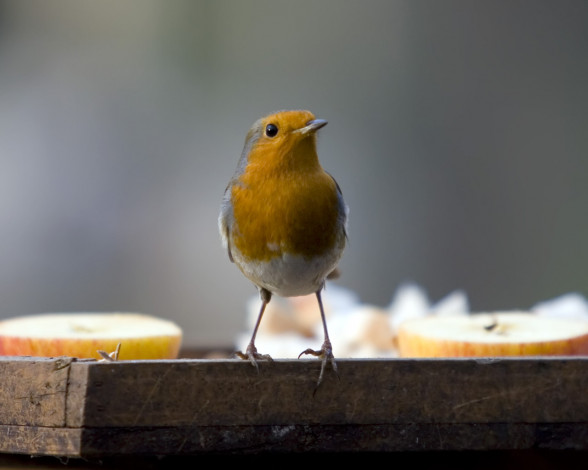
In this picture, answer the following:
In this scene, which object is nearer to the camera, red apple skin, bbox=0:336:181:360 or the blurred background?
red apple skin, bbox=0:336:181:360

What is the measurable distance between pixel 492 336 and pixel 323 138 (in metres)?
3.83

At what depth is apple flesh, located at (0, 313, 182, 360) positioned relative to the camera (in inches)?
66.8

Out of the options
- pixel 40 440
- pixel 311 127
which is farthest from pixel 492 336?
pixel 40 440

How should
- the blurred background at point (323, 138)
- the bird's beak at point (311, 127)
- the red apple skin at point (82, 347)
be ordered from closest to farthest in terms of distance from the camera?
the bird's beak at point (311, 127) < the red apple skin at point (82, 347) < the blurred background at point (323, 138)

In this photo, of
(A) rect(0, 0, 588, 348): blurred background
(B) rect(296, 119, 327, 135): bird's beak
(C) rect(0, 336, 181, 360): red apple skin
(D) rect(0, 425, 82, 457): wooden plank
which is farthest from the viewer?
(A) rect(0, 0, 588, 348): blurred background

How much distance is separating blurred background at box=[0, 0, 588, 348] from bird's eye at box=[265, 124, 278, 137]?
3.81 meters

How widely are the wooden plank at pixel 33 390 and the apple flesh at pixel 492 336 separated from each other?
789 mm

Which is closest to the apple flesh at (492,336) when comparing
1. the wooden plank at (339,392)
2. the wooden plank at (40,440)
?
→ the wooden plank at (339,392)

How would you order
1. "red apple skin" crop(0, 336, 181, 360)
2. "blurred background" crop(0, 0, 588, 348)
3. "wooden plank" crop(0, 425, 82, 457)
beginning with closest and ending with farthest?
"wooden plank" crop(0, 425, 82, 457), "red apple skin" crop(0, 336, 181, 360), "blurred background" crop(0, 0, 588, 348)

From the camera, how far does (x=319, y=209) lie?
1.60m

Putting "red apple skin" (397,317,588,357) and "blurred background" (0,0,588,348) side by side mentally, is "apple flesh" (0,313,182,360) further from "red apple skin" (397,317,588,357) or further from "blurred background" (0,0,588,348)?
"blurred background" (0,0,588,348)

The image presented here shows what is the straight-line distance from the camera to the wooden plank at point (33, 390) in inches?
53.6

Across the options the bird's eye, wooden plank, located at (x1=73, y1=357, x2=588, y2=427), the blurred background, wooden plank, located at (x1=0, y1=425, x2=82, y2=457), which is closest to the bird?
the bird's eye

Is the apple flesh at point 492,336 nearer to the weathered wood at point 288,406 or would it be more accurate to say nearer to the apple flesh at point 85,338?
the weathered wood at point 288,406
